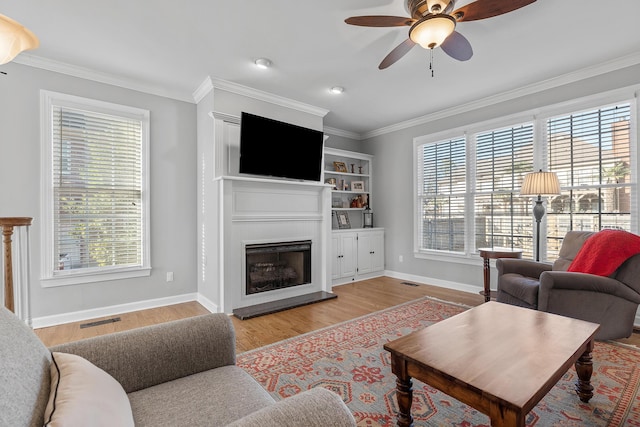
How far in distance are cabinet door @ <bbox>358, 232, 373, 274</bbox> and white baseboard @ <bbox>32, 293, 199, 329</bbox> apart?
2.51 metres

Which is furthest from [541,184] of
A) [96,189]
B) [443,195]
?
[96,189]

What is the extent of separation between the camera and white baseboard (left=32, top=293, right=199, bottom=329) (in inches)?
124

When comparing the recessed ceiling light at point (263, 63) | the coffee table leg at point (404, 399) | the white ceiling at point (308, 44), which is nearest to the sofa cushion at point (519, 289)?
the coffee table leg at point (404, 399)

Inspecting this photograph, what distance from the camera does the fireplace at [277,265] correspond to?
376 cm

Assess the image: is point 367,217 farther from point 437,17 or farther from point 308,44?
point 437,17

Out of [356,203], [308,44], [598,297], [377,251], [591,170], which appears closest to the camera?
[598,297]

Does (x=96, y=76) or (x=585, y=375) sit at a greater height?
(x=96, y=76)

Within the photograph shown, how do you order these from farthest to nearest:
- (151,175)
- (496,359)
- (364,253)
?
(364,253) → (151,175) → (496,359)

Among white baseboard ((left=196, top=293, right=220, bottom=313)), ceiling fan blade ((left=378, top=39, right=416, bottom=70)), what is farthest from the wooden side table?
white baseboard ((left=196, top=293, right=220, bottom=313))

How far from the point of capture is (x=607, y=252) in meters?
2.61

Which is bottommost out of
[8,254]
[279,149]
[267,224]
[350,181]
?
[8,254]

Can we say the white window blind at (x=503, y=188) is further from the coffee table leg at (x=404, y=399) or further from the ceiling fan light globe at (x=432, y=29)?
the coffee table leg at (x=404, y=399)

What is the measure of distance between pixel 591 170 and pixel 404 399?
3412mm

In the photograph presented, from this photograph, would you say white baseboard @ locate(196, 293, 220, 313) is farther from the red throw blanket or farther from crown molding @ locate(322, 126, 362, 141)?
the red throw blanket
